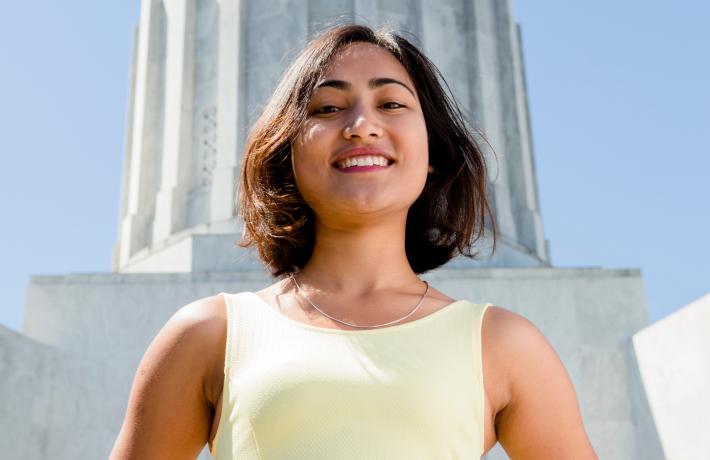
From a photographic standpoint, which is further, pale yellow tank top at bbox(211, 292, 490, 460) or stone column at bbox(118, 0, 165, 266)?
stone column at bbox(118, 0, 165, 266)

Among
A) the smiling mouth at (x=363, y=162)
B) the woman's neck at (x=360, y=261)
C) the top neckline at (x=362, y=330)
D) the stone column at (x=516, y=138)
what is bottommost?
the top neckline at (x=362, y=330)

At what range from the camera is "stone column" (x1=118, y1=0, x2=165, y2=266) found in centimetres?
955

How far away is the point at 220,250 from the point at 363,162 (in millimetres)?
6647

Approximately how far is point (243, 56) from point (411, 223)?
26.2 feet

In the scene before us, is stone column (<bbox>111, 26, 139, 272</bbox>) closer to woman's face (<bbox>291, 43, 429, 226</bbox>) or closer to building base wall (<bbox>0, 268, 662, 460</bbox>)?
building base wall (<bbox>0, 268, 662, 460</bbox>)

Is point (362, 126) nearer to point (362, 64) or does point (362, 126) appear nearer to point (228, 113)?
point (362, 64)

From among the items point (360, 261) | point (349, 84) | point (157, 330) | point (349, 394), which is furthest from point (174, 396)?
point (157, 330)

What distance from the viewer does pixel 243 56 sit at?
9445 millimetres

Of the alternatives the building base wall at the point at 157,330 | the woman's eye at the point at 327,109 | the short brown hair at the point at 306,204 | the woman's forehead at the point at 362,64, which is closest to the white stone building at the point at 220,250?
the building base wall at the point at 157,330

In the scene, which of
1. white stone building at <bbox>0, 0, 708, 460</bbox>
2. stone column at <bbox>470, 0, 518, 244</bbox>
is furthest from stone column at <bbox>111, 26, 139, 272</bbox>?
stone column at <bbox>470, 0, 518, 244</bbox>

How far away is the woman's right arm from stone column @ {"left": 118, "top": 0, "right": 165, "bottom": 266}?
8.26 metres

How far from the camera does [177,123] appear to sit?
9.54m

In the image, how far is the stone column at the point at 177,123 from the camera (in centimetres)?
920

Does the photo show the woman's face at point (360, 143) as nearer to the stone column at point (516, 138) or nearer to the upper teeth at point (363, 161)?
the upper teeth at point (363, 161)
